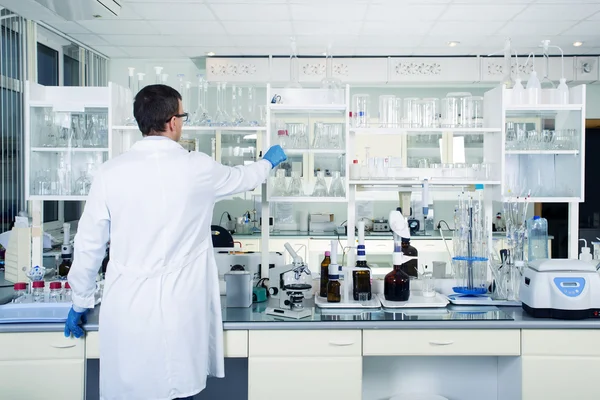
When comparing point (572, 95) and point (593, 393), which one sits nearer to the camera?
point (593, 393)

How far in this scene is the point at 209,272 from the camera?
7.45 ft

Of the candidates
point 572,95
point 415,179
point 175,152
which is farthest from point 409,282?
point 572,95

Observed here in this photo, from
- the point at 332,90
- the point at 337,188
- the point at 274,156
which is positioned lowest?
the point at 337,188

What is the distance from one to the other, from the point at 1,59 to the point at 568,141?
403cm

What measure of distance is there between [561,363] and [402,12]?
117 inches

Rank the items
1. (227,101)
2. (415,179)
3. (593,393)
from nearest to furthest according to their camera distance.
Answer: (593,393), (227,101), (415,179)

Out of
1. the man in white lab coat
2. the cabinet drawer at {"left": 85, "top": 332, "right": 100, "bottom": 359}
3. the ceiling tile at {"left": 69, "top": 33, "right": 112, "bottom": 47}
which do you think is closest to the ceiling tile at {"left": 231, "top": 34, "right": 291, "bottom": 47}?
the ceiling tile at {"left": 69, "top": 33, "right": 112, "bottom": 47}

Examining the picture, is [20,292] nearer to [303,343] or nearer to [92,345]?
[92,345]

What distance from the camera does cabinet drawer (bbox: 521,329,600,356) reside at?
2.45 m

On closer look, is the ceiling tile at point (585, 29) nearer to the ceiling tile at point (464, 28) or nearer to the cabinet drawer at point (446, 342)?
the ceiling tile at point (464, 28)

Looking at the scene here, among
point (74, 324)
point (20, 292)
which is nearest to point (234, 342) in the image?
point (74, 324)

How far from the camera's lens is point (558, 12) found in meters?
4.47

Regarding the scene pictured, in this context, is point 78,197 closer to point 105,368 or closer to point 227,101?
point 227,101

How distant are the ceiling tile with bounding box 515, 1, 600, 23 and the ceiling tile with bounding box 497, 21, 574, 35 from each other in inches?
4.5
